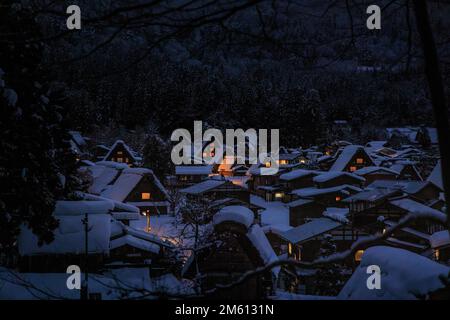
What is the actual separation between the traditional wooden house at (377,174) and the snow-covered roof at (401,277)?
36.3m

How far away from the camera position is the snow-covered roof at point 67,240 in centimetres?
1162

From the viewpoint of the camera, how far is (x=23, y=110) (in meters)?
10.3

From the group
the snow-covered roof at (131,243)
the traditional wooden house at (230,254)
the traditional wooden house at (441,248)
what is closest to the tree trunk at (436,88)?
the traditional wooden house at (230,254)

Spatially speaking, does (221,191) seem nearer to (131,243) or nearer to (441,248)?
(131,243)

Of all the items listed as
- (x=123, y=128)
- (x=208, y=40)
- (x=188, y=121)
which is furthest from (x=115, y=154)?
(x=208, y=40)

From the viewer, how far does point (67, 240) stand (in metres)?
11.8

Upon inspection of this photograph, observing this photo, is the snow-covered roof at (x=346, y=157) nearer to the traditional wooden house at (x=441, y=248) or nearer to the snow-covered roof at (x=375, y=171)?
the snow-covered roof at (x=375, y=171)

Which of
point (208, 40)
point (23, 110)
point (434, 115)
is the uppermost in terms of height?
point (23, 110)

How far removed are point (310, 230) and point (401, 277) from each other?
1569cm

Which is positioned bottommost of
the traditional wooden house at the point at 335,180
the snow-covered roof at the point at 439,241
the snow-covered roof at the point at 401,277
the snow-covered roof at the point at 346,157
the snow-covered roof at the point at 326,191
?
the snow-covered roof at the point at 439,241

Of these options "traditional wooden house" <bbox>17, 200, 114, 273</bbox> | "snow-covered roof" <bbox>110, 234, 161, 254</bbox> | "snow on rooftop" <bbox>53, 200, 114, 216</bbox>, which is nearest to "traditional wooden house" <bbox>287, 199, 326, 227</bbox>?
"snow-covered roof" <bbox>110, 234, 161, 254</bbox>

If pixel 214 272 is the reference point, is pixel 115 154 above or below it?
above

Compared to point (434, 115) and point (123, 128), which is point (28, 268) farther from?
point (123, 128)
